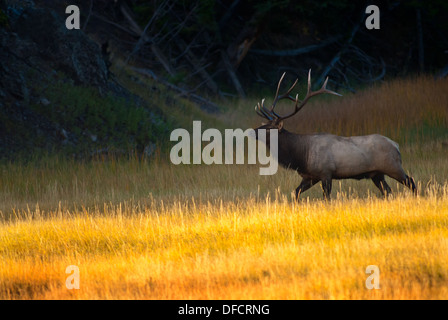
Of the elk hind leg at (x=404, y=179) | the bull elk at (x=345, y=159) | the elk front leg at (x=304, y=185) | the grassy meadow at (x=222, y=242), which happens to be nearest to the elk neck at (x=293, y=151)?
the bull elk at (x=345, y=159)

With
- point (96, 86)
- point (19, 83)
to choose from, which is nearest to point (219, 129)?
point (96, 86)

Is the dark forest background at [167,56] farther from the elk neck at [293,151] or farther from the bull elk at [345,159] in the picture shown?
the bull elk at [345,159]

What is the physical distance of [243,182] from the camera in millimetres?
13625

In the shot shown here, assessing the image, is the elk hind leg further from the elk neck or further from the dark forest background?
the dark forest background

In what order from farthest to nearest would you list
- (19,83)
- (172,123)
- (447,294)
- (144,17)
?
(144,17) < (172,123) < (19,83) < (447,294)

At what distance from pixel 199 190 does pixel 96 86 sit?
766 cm

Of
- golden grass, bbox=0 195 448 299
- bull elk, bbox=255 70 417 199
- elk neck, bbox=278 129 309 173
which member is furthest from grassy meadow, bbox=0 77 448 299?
elk neck, bbox=278 129 309 173

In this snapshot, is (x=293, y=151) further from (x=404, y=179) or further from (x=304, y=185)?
(x=404, y=179)

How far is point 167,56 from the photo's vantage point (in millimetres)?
29906

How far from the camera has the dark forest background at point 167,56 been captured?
57.9 feet

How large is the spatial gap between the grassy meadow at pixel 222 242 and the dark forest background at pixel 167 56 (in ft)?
12.0

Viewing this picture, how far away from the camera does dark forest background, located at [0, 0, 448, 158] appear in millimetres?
17656

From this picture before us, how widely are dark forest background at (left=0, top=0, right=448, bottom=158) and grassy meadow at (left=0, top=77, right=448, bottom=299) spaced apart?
3669 millimetres
